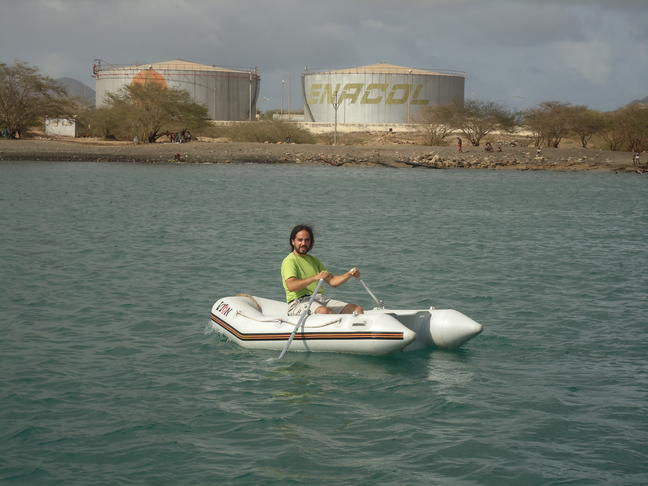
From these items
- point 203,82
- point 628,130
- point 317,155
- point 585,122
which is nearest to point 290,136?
point 317,155

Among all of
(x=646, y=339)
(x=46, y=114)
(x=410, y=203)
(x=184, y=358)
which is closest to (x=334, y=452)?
(x=184, y=358)

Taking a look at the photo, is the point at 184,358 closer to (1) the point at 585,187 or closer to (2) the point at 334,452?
(2) the point at 334,452

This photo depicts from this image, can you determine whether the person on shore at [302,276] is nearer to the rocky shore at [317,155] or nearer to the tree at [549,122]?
the rocky shore at [317,155]

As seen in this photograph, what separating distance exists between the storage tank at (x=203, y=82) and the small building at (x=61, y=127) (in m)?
11.9

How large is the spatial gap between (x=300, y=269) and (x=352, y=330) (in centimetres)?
86

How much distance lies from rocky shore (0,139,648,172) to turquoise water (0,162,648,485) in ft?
101

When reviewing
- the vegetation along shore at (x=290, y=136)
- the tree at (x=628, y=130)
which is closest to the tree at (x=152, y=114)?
the vegetation along shore at (x=290, y=136)

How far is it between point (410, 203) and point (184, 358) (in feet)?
67.9

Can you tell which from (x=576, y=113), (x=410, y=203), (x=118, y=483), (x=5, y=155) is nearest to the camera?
(x=118, y=483)

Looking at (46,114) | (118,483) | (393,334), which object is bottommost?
(118,483)

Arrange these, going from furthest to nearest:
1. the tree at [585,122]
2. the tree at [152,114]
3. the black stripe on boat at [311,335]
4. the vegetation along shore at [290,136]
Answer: the tree at [585,122]
the tree at [152,114]
the vegetation along shore at [290,136]
the black stripe on boat at [311,335]

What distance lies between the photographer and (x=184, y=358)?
9.09 metres

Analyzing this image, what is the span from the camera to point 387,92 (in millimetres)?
75438

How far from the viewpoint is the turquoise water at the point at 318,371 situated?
6.46 meters
